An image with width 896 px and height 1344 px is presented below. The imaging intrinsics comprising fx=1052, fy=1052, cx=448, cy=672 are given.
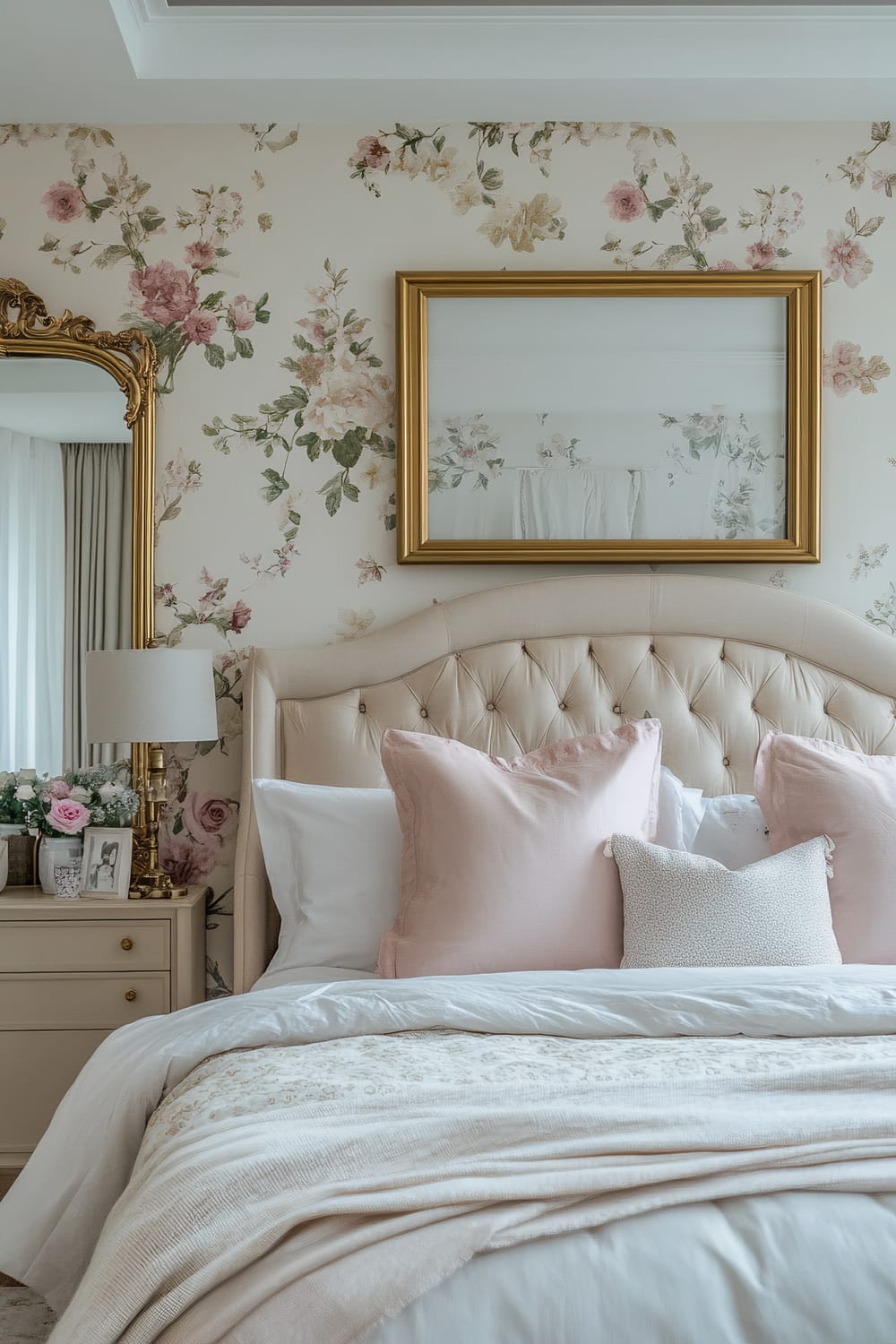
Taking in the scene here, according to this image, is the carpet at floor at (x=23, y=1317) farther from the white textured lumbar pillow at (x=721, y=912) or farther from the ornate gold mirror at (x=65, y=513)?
the white textured lumbar pillow at (x=721, y=912)

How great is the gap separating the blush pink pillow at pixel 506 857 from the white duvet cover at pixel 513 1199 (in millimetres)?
472

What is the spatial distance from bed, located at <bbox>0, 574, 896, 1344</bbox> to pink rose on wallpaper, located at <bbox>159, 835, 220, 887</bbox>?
0.60m

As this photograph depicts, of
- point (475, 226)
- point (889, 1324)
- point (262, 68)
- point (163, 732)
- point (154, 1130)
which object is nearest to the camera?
point (889, 1324)

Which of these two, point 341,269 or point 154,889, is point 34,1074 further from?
point 341,269

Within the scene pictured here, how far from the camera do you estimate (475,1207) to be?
3.35 feet

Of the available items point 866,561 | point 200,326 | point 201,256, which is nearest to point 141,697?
point 200,326

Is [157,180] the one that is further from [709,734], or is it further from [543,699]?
[709,734]

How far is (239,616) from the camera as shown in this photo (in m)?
Answer: 2.69

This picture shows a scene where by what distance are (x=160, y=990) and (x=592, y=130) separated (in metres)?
2.37

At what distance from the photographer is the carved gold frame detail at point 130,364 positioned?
2.66 meters

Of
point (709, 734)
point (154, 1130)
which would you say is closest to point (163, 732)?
point (154, 1130)

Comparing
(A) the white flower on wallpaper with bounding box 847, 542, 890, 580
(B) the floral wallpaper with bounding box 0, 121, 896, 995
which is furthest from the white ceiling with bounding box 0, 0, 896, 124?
(A) the white flower on wallpaper with bounding box 847, 542, 890, 580

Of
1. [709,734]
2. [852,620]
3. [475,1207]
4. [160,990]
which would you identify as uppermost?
[852,620]

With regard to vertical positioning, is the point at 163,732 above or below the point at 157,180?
below
